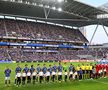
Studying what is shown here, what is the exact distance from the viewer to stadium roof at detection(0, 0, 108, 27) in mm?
63125

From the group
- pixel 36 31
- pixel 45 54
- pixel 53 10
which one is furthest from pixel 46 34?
pixel 53 10

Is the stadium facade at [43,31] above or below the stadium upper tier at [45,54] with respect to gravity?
above

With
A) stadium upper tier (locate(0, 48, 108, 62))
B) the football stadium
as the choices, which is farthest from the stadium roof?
stadium upper tier (locate(0, 48, 108, 62))

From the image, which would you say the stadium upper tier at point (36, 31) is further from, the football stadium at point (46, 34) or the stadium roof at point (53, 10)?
the stadium roof at point (53, 10)

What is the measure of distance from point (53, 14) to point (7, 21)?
1580 centimetres

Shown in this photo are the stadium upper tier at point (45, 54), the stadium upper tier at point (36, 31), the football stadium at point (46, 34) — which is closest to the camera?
the stadium upper tier at point (45, 54)

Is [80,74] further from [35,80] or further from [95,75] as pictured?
[35,80]

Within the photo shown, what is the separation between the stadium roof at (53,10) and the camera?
207ft

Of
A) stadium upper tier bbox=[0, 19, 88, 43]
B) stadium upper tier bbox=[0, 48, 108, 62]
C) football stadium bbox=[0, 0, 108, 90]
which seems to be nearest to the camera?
stadium upper tier bbox=[0, 48, 108, 62]

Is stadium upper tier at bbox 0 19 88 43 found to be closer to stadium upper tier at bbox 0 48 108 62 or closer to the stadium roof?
the stadium roof

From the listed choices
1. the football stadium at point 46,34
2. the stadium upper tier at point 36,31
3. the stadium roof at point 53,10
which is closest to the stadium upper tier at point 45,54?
the football stadium at point 46,34

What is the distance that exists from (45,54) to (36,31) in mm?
9949

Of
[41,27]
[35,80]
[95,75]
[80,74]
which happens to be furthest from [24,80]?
[41,27]

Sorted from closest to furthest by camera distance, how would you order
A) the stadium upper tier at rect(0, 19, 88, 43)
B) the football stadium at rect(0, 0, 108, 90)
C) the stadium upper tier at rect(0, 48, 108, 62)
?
the stadium upper tier at rect(0, 48, 108, 62), the football stadium at rect(0, 0, 108, 90), the stadium upper tier at rect(0, 19, 88, 43)
